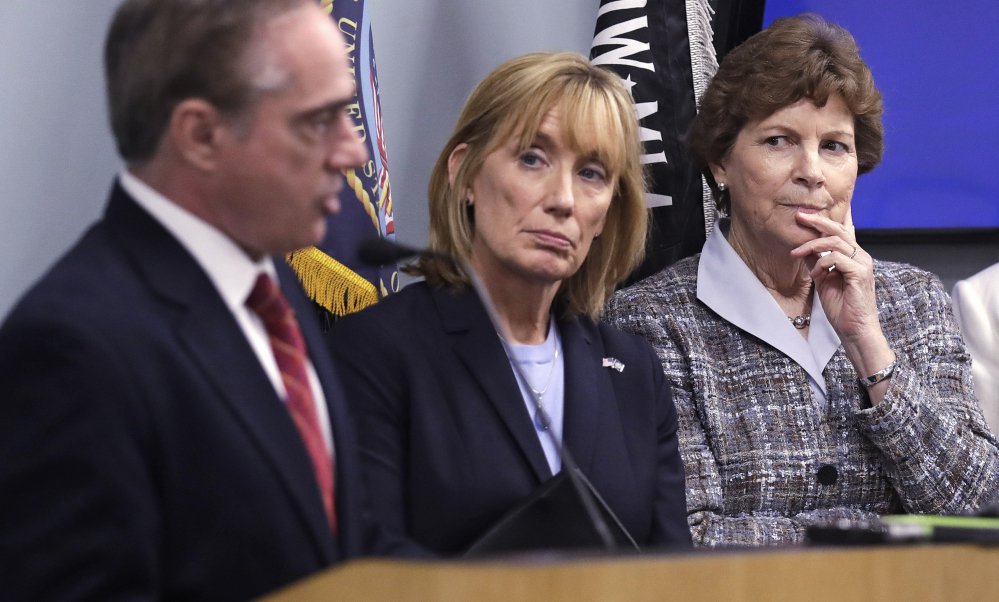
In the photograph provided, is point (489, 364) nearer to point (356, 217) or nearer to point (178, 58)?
point (356, 217)

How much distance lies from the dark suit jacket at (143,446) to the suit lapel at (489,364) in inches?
24.5

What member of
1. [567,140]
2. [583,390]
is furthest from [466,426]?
[567,140]

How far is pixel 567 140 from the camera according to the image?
197cm

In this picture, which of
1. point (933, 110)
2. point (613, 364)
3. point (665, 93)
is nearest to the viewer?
point (613, 364)

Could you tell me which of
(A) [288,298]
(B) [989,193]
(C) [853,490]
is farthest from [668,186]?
(A) [288,298]

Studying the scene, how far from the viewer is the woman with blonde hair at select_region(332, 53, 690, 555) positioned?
Result: 1.78m

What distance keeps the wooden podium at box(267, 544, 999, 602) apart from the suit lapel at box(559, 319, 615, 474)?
0.79 meters

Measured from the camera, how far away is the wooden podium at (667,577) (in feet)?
3.04

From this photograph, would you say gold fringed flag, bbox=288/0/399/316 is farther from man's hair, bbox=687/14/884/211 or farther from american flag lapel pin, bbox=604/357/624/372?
man's hair, bbox=687/14/884/211

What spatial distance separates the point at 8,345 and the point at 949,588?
2.80 feet

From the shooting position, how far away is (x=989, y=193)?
135 inches

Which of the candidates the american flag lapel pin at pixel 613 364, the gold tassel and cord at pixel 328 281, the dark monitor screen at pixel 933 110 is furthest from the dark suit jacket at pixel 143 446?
the dark monitor screen at pixel 933 110

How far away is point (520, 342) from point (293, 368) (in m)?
0.82

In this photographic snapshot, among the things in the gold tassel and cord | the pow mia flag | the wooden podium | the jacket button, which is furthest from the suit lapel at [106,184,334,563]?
the pow mia flag
